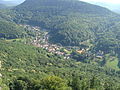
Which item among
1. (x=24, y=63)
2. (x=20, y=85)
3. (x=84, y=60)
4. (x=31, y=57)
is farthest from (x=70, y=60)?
(x=20, y=85)

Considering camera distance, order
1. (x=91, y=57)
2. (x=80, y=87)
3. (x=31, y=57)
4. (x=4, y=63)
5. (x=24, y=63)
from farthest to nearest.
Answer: (x=91, y=57) < (x=31, y=57) < (x=24, y=63) < (x=4, y=63) < (x=80, y=87)

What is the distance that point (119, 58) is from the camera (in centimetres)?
18262

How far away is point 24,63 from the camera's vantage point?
146875 millimetres

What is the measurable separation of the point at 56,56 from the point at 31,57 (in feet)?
78.4

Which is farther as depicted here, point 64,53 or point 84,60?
point 64,53

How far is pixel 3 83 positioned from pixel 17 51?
7709cm

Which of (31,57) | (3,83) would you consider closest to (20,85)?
(3,83)

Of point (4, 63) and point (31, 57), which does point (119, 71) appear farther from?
point (4, 63)

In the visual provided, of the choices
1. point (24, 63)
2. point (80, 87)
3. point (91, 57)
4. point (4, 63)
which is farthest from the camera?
point (91, 57)

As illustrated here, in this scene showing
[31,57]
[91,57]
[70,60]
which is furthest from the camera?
[91,57]

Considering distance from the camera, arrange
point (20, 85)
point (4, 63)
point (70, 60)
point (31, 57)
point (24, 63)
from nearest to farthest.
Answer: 1. point (20, 85)
2. point (4, 63)
3. point (24, 63)
4. point (31, 57)
5. point (70, 60)

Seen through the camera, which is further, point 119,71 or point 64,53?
point 64,53

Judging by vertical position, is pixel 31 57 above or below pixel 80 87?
below

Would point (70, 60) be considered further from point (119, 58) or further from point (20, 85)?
point (20, 85)
